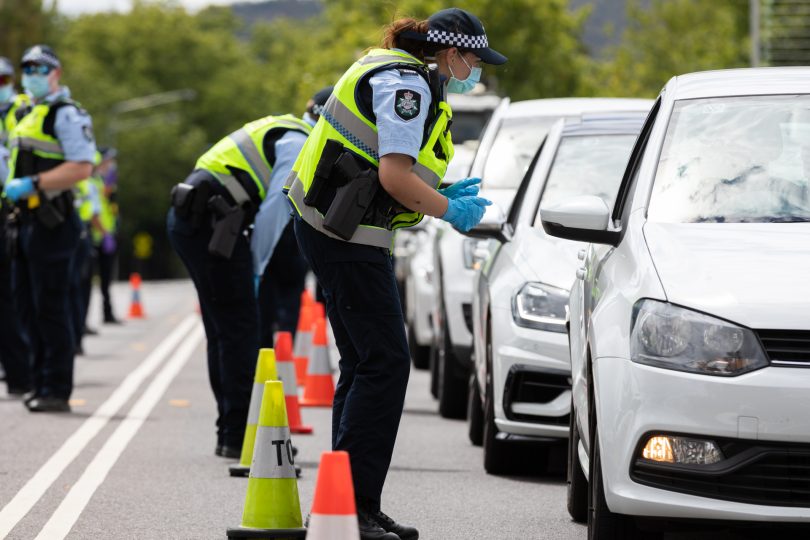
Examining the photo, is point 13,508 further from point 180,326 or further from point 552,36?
point 552,36

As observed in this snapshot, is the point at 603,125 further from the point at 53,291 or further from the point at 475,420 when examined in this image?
the point at 53,291

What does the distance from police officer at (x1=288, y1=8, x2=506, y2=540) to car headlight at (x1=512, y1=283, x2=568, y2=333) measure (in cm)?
194

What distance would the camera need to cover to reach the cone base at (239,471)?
28.8 feet

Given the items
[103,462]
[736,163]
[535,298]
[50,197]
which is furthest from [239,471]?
[50,197]

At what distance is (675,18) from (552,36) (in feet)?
103

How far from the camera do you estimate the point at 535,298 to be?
8594 millimetres

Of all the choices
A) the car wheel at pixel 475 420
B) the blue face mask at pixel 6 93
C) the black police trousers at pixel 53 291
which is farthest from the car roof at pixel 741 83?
the blue face mask at pixel 6 93

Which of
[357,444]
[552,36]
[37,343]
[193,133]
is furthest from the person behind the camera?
[193,133]

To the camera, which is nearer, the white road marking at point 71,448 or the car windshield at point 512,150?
the white road marking at point 71,448

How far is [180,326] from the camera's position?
76.7 ft

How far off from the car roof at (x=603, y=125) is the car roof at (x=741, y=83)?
257 cm

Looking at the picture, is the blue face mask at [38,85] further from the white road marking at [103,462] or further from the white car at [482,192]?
the white car at [482,192]

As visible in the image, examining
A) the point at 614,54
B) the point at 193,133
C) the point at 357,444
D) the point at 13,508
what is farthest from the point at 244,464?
the point at 193,133

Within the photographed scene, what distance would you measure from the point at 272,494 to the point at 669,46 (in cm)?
6835
